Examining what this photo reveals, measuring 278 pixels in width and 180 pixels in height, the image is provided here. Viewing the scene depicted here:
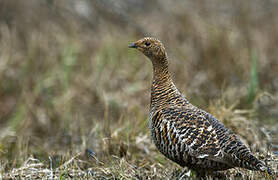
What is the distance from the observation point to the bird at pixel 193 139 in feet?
10.9

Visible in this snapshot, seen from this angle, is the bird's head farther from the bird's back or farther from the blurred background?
the blurred background

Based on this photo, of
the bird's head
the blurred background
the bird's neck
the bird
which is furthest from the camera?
the blurred background

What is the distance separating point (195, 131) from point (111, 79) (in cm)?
480

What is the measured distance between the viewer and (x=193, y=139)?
346cm

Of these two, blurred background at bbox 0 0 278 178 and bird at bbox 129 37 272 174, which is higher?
blurred background at bbox 0 0 278 178

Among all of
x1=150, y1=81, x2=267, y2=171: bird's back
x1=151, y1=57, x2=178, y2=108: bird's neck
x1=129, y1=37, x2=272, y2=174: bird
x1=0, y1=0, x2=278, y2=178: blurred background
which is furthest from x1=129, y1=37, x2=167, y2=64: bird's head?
x1=0, y1=0, x2=278, y2=178: blurred background

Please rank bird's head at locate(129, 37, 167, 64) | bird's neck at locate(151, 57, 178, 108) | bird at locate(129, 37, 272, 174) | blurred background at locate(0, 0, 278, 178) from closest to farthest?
1. bird at locate(129, 37, 272, 174)
2. bird's neck at locate(151, 57, 178, 108)
3. bird's head at locate(129, 37, 167, 64)
4. blurred background at locate(0, 0, 278, 178)

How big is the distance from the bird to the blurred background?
0.54 meters

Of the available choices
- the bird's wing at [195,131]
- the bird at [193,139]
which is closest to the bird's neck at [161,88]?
the bird at [193,139]

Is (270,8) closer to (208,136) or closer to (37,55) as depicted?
(37,55)

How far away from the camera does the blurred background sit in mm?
4859

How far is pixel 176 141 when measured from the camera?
3.49 m

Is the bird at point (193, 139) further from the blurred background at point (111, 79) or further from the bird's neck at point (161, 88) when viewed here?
the blurred background at point (111, 79)

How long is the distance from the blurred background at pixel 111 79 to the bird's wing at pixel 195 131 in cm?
63
